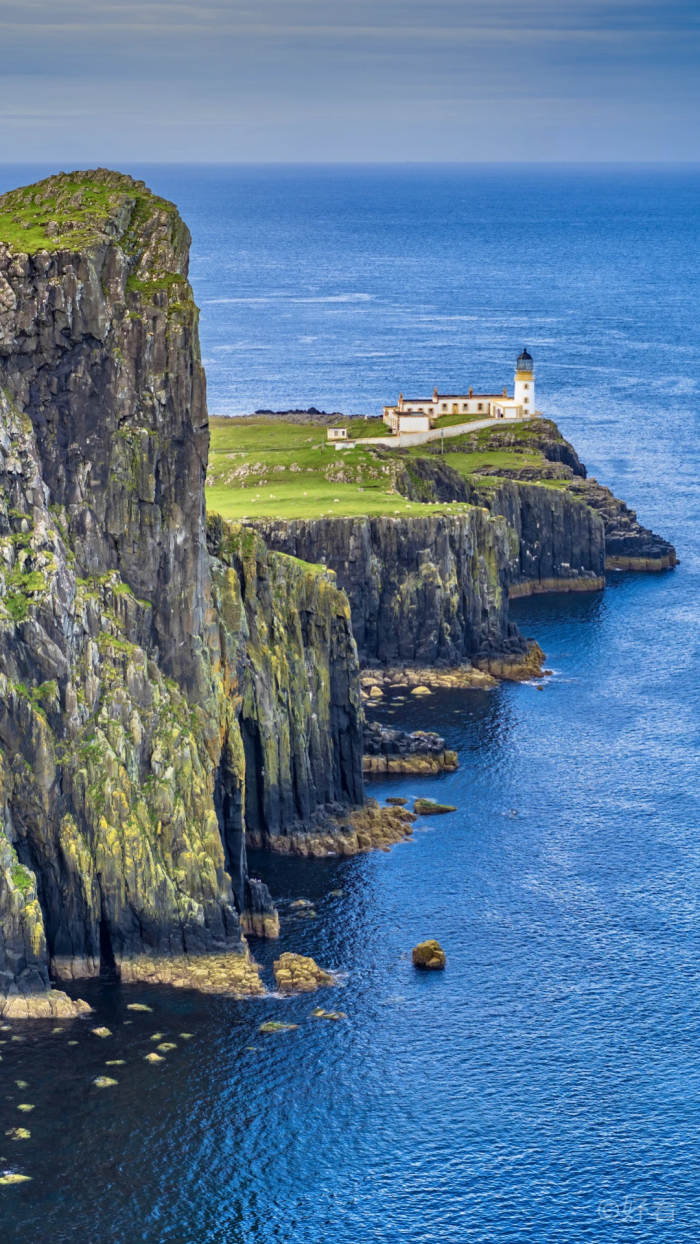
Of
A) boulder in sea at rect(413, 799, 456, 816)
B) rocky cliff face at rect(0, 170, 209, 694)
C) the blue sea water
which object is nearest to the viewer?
the blue sea water

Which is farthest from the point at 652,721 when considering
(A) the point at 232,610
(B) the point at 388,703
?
(A) the point at 232,610

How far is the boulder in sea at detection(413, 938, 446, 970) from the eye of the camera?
119938mm

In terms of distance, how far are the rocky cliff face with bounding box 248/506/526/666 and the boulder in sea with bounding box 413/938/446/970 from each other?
231 ft

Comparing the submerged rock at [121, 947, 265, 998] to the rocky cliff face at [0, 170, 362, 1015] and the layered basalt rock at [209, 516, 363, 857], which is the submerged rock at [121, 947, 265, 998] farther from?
the layered basalt rock at [209, 516, 363, 857]

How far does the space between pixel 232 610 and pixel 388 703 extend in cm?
4720

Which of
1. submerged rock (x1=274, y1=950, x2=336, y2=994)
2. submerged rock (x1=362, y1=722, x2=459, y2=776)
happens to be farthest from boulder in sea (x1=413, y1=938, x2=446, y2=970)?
submerged rock (x1=362, y1=722, x2=459, y2=776)

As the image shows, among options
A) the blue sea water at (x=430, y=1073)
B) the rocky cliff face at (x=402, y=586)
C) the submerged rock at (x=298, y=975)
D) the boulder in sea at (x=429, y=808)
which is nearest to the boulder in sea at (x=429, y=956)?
the blue sea water at (x=430, y=1073)

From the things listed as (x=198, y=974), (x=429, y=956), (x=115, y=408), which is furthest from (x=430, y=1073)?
(x=115, y=408)

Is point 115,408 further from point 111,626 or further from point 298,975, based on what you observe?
point 298,975

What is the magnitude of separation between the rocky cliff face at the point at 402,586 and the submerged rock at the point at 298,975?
73009 millimetres

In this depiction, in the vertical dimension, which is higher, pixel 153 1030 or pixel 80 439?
pixel 80 439

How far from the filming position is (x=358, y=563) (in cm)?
19075

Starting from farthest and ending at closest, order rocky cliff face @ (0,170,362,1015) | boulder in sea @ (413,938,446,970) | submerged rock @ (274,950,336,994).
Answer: boulder in sea @ (413,938,446,970), submerged rock @ (274,950,336,994), rocky cliff face @ (0,170,362,1015)

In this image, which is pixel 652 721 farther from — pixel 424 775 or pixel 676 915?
pixel 676 915
